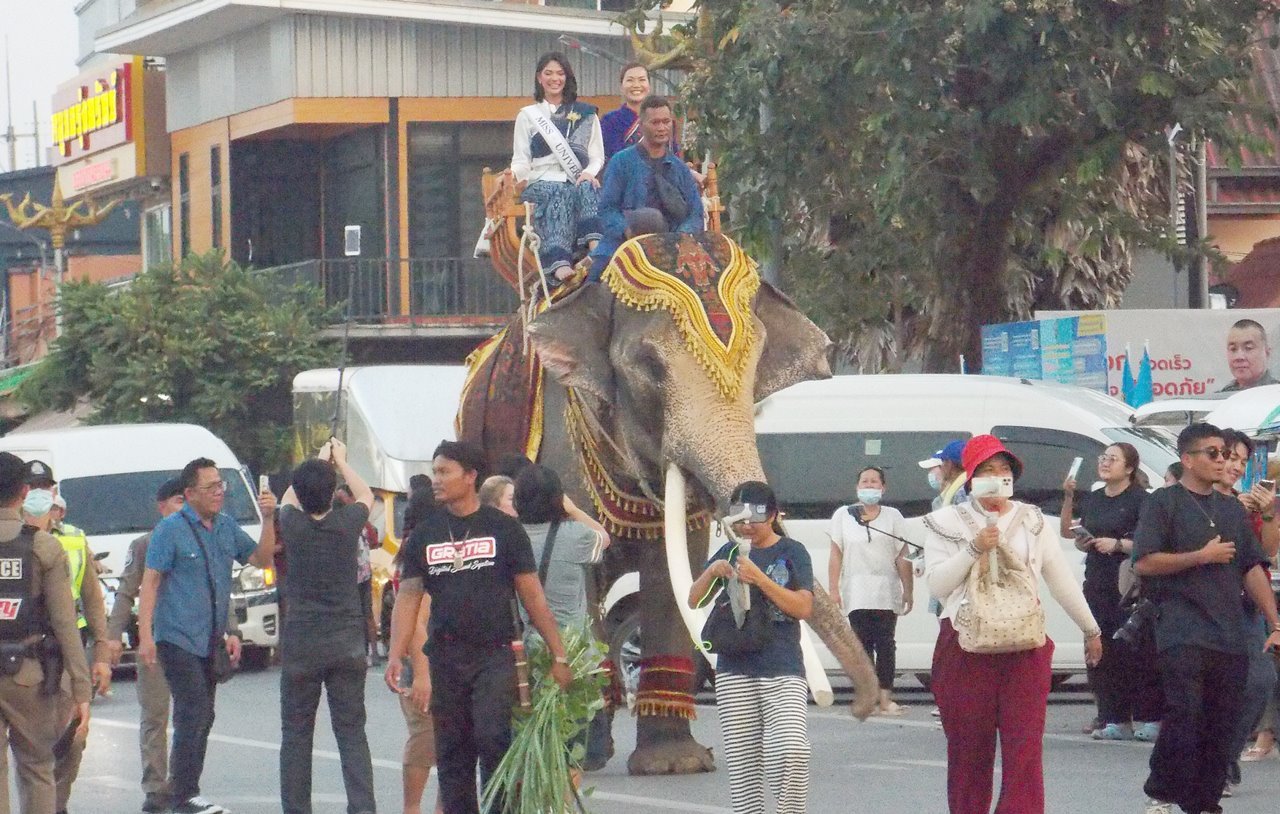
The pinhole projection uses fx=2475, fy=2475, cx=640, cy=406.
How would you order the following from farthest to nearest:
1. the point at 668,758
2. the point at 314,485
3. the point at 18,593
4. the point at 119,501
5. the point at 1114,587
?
the point at 119,501
the point at 1114,587
the point at 668,758
the point at 314,485
the point at 18,593

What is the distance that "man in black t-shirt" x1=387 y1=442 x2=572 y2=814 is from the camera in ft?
30.4

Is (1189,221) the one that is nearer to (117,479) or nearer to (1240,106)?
(1240,106)

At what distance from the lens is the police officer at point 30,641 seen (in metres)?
9.80

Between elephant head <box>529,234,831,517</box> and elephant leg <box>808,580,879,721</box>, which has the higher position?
elephant head <box>529,234,831,517</box>

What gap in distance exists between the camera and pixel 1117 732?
14742 mm

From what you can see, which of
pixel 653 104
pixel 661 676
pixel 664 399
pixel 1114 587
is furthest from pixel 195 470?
pixel 1114 587

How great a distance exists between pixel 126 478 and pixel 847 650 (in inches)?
558

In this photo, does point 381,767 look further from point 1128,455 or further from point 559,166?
point 1128,455

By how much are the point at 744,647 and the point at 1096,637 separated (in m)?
1.39

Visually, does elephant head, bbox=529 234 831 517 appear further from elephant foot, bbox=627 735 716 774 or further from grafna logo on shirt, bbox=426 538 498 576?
grafna logo on shirt, bbox=426 538 498 576

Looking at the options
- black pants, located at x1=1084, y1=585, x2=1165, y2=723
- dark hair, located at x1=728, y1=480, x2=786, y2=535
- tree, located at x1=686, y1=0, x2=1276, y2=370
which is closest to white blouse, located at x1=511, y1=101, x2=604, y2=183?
dark hair, located at x1=728, y1=480, x2=786, y2=535

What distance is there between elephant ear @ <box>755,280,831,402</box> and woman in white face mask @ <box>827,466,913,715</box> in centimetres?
418

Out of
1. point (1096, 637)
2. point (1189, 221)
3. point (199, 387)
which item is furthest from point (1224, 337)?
point (199, 387)

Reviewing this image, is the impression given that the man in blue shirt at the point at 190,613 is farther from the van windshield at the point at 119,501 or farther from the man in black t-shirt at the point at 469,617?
the van windshield at the point at 119,501
